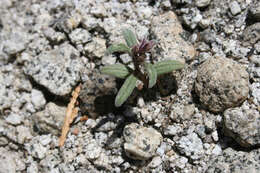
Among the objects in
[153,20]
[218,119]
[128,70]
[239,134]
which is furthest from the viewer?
[153,20]

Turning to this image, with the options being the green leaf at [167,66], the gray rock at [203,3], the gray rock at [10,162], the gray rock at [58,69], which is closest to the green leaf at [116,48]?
the green leaf at [167,66]

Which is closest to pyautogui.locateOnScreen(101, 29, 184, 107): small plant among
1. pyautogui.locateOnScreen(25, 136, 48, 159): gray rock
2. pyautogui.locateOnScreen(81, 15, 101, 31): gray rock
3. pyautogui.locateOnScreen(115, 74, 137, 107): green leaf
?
pyautogui.locateOnScreen(115, 74, 137, 107): green leaf

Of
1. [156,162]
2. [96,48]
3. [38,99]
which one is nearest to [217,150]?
[156,162]

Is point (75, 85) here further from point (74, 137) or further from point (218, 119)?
point (218, 119)

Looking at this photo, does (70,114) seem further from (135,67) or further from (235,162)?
(235,162)

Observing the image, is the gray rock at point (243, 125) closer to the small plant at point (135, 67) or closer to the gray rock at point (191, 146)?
the gray rock at point (191, 146)

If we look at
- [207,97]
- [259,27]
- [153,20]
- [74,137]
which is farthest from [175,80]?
[74,137]

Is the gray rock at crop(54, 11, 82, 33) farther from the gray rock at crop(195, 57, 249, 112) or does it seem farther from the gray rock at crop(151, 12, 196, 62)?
the gray rock at crop(195, 57, 249, 112)
